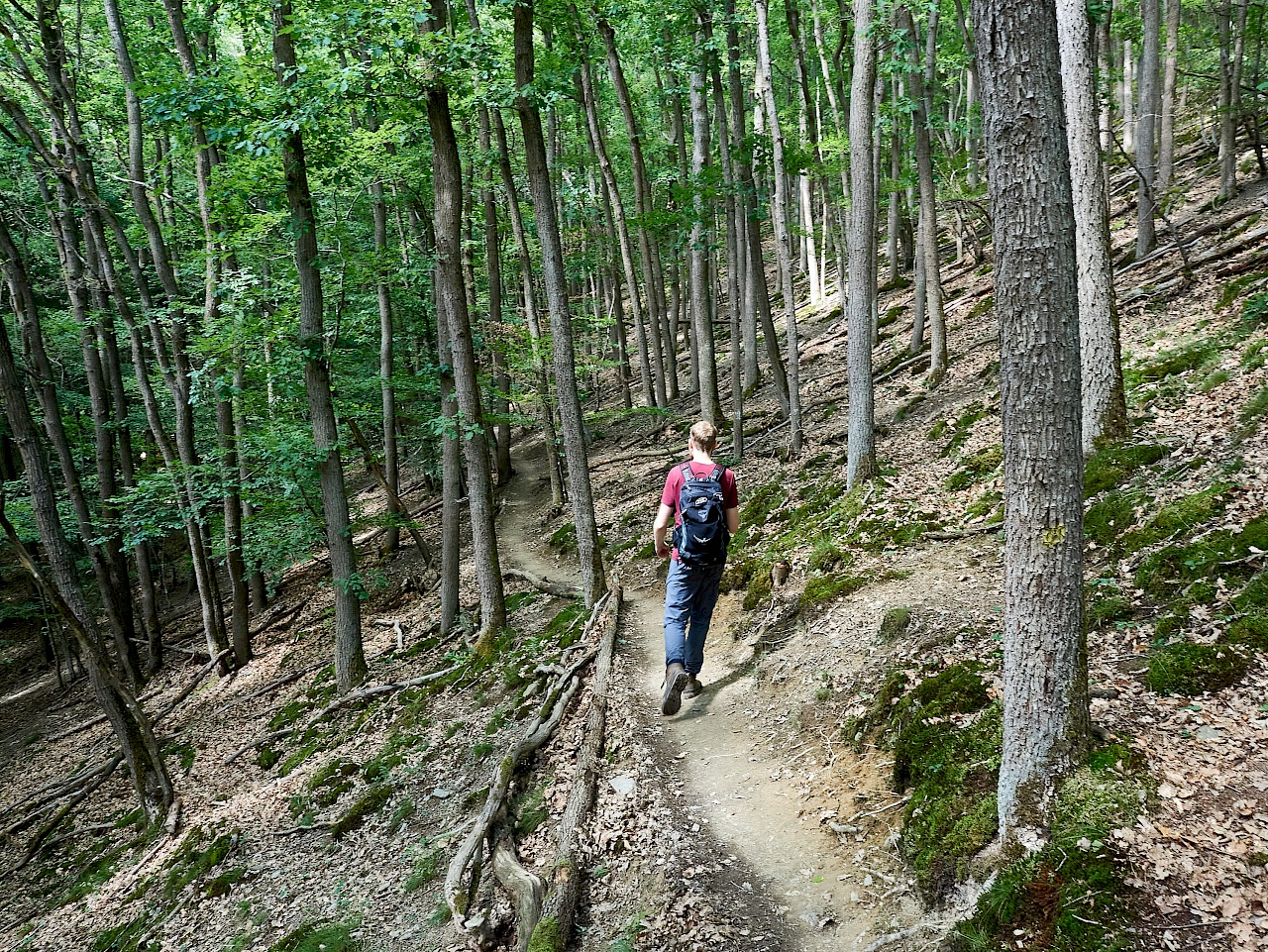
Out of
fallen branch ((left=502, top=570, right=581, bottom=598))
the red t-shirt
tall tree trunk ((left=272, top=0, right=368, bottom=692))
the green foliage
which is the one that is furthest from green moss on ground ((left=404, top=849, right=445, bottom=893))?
the green foliage

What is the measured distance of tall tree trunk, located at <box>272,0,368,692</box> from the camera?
35.6ft

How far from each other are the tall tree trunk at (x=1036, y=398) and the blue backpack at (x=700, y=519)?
115 inches

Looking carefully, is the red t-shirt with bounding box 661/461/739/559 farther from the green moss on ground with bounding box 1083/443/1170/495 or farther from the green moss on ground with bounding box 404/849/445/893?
the green moss on ground with bounding box 404/849/445/893

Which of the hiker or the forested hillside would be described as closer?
the forested hillside

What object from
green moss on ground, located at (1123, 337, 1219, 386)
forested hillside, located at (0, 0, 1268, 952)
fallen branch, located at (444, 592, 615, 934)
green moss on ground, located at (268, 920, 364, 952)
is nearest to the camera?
forested hillside, located at (0, 0, 1268, 952)

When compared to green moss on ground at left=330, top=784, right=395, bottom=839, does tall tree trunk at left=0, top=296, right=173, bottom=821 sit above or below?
above

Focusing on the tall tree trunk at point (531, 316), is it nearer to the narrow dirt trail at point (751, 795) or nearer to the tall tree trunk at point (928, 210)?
the tall tree trunk at point (928, 210)

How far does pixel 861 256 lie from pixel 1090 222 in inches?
124

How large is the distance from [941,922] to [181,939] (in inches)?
321

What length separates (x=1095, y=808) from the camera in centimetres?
322

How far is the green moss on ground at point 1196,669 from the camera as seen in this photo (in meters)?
3.80

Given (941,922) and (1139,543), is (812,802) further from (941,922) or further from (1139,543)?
(1139,543)

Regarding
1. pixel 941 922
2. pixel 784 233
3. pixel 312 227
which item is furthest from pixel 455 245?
pixel 941 922

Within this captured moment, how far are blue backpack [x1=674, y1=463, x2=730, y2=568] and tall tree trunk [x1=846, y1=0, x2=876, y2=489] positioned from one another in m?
4.13
